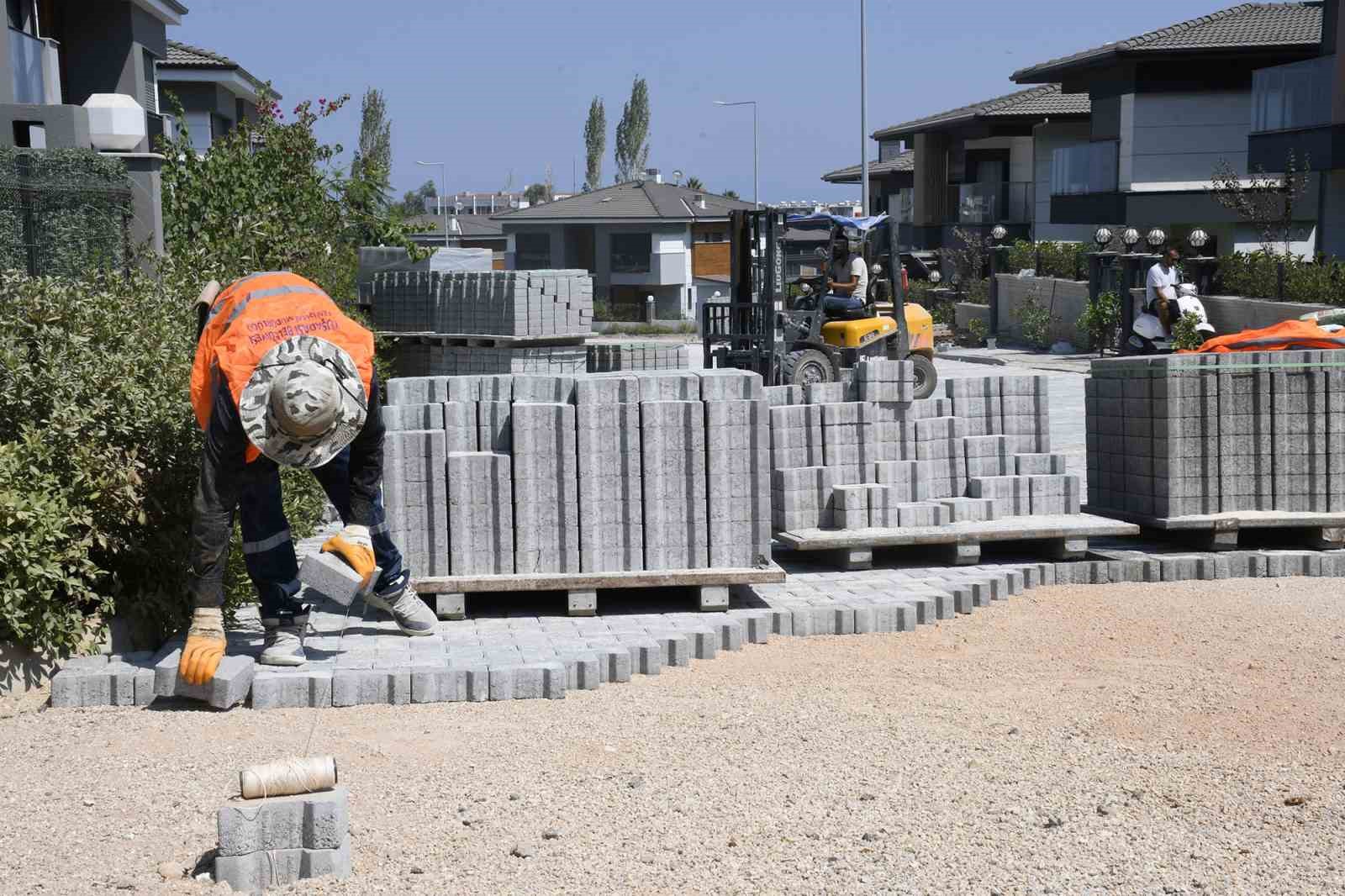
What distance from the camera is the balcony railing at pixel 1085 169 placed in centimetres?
3731

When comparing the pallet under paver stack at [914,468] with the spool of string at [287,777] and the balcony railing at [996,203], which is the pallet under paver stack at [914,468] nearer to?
the spool of string at [287,777]

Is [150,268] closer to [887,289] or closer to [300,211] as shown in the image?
[300,211]

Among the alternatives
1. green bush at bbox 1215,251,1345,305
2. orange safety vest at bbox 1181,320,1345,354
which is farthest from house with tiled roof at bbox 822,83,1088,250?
orange safety vest at bbox 1181,320,1345,354

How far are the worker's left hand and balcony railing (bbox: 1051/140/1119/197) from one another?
109ft

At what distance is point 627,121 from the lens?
113 metres

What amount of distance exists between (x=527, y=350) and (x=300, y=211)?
11.5ft

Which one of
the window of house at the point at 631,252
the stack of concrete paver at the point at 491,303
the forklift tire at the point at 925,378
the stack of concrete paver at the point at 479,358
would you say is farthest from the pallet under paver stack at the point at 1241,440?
the window of house at the point at 631,252

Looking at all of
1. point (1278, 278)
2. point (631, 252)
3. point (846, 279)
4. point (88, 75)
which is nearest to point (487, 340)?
point (846, 279)

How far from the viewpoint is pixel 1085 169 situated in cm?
3869

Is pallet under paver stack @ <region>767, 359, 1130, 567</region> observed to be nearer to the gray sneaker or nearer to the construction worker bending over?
the gray sneaker

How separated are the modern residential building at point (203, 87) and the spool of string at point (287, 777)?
101 feet

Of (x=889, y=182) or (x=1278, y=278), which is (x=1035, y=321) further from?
(x=889, y=182)

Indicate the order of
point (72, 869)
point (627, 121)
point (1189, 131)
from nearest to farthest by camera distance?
point (72, 869) < point (1189, 131) < point (627, 121)

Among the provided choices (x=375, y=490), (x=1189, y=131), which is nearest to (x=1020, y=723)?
(x=375, y=490)
